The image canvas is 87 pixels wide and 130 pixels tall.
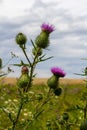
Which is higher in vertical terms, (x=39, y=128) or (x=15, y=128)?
(x=15, y=128)

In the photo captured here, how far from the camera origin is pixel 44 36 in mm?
5816

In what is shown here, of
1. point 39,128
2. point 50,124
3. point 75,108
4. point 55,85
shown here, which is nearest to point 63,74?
point 55,85

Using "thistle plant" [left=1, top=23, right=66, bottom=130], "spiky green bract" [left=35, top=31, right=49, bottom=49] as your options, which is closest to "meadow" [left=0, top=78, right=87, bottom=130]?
"thistle plant" [left=1, top=23, right=66, bottom=130]

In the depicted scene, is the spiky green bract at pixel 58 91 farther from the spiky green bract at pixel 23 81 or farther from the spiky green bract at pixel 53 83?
the spiky green bract at pixel 23 81

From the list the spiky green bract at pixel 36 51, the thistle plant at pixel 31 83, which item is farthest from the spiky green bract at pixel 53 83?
the spiky green bract at pixel 36 51

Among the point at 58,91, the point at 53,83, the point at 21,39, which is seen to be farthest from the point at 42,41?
the point at 58,91

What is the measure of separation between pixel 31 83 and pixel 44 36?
0.98 metres

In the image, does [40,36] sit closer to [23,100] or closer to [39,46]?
[39,46]

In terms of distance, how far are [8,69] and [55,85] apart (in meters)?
1.23

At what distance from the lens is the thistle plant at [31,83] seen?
4.92m

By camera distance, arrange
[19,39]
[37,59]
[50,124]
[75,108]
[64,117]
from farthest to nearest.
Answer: [50,124]
[64,117]
[19,39]
[37,59]
[75,108]

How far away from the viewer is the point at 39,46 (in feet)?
18.2

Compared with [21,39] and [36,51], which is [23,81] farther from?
[21,39]

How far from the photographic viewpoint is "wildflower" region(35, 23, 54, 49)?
5492mm
